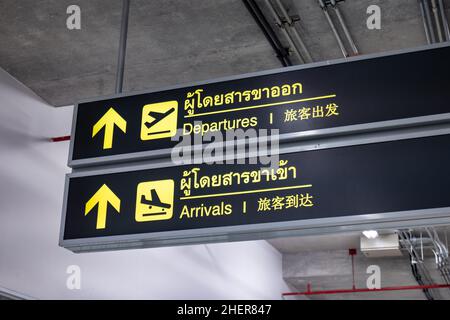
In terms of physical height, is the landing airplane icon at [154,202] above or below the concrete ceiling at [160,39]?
below

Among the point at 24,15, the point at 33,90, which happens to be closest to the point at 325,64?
the point at 24,15

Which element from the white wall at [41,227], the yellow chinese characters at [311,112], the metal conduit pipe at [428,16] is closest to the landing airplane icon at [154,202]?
the yellow chinese characters at [311,112]

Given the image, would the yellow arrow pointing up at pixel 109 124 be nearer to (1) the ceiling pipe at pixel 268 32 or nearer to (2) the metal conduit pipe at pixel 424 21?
(1) the ceiling pipe at pixel 268 32

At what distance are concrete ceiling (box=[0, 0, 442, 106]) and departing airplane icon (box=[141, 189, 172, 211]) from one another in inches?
73.0

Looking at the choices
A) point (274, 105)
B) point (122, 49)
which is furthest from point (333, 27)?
point (274, 105)

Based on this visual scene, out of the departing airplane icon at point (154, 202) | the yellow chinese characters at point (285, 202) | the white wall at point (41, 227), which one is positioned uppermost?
the white wall at point (41, 227)

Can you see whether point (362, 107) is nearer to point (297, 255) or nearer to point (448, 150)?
point (448, 150)

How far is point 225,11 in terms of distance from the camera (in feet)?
15.2

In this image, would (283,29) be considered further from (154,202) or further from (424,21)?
(154,202)

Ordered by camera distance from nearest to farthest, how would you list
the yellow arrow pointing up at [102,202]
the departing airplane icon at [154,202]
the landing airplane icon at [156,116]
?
the departing airplane icon at [154,202], the yellow arrow pointing up at [102,202], the landing airplane icon at [156,116]

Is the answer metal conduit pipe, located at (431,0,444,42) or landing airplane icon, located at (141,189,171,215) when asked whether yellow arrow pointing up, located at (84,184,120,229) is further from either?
metal conduit pipe, located at (431,0,444,42)

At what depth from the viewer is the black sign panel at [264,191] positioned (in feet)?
9.15

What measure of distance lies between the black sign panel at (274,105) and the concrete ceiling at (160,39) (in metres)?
1.37

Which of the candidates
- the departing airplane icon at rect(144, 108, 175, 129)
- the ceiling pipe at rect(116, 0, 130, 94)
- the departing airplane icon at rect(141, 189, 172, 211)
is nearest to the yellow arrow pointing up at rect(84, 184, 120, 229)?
the departing airplane icon at rect(141, 189, 172, 211)
